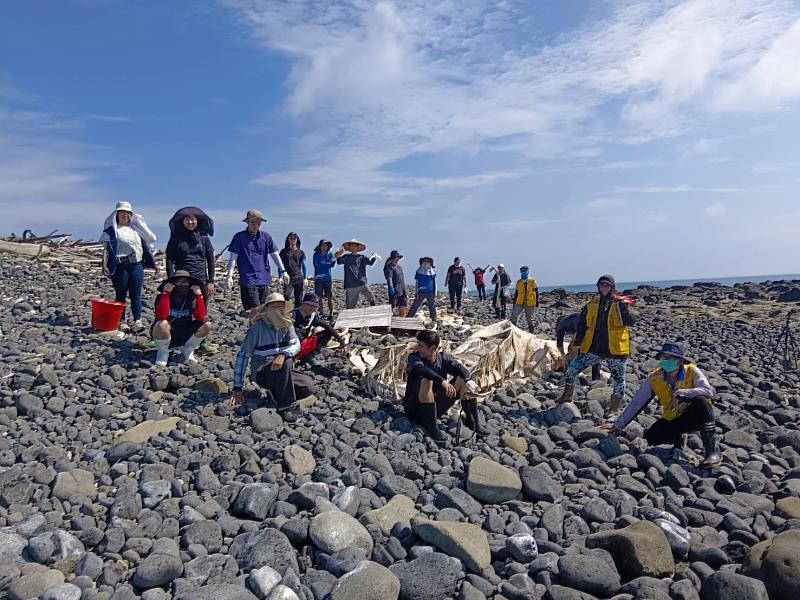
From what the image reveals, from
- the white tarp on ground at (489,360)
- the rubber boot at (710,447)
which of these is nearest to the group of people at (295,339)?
the rubber boot at (710,447)

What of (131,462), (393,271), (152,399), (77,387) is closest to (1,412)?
(77,387)

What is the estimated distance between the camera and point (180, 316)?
287 inches

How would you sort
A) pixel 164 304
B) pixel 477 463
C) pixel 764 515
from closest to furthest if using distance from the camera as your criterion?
pixel 764 515 → pixel 477 463 → pixel 164 304

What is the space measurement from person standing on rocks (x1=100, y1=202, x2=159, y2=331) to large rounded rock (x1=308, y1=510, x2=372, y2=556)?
19.3 feet

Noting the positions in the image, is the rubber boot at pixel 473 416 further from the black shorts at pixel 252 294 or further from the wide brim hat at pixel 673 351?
the black shorts at pixel 252 294

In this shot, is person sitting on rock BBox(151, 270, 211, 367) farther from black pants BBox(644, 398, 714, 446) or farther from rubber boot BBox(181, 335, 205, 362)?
black pants BBox(644, 398, 714, 446)

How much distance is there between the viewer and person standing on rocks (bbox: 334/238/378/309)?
1212 centimetres

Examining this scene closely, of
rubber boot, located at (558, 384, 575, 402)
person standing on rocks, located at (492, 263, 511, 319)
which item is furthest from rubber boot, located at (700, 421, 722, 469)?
person standing on rocks, located at (492, 263, 511, 319)

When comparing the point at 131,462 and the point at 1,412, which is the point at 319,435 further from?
the point at 1,412

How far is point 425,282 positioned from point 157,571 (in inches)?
414

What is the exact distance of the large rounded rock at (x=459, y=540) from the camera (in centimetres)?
359

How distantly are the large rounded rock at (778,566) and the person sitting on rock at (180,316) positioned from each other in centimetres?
620

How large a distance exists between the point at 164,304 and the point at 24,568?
4.07m

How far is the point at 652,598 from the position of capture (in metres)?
3.25
